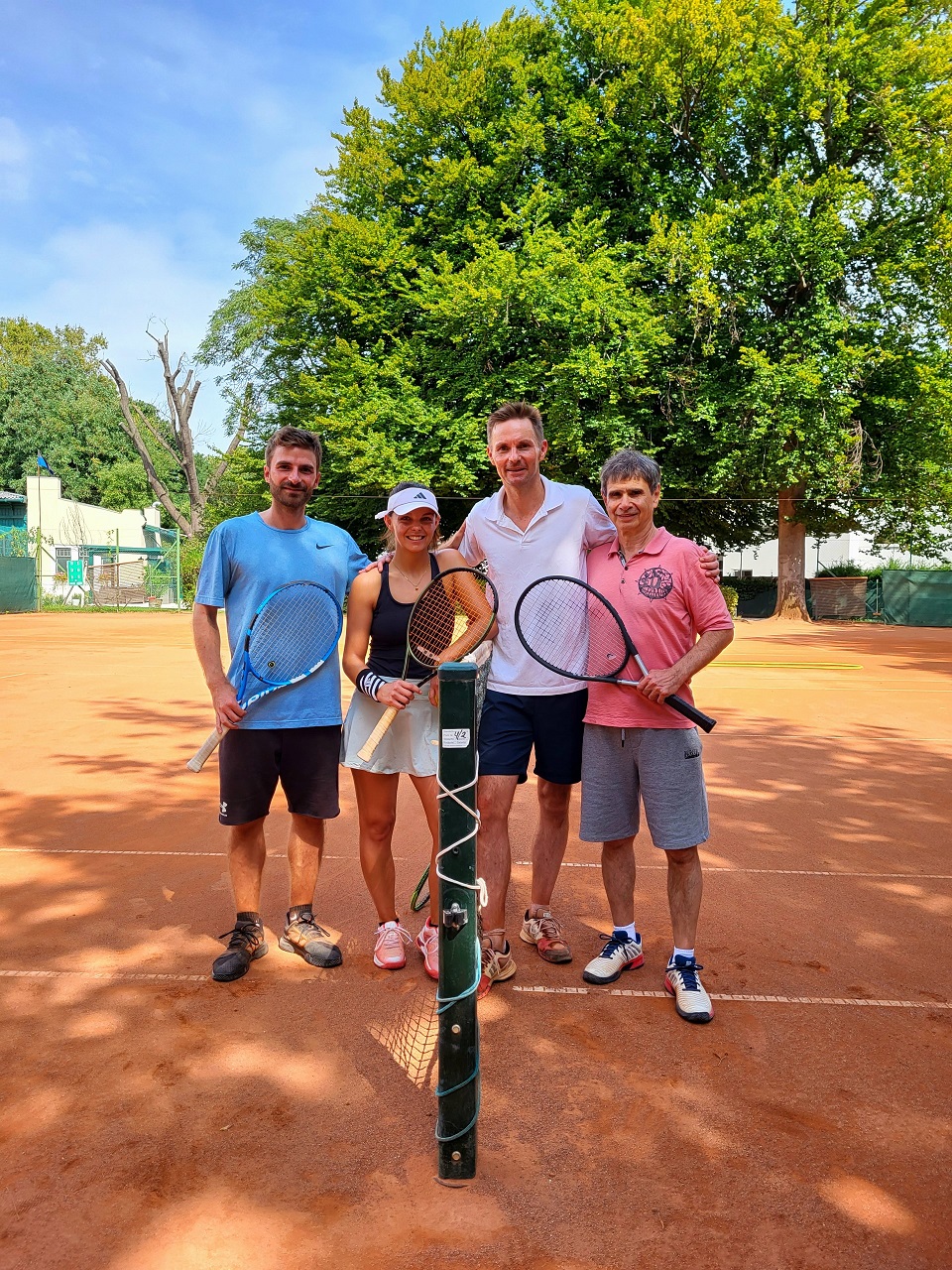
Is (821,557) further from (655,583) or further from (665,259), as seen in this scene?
(655,583)

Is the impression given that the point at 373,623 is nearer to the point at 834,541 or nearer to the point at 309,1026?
the point at 309,1026

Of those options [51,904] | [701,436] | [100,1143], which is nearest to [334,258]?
[701,436]

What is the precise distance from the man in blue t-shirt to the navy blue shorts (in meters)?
0.69

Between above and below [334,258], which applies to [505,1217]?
below

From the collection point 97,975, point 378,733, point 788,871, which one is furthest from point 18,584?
point 378,733

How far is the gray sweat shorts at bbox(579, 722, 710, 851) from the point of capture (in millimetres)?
3650

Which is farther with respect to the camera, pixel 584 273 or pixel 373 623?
pixel 584 273

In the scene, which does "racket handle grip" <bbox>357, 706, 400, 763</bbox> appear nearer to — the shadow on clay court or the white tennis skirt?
the white tennis skirt

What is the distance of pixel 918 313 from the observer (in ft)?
91.9

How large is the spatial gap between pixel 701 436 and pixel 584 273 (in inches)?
237

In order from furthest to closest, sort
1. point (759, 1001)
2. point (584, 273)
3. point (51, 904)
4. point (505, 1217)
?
point (584, 273)
point (51, 904)
point (759, 1001)
point (505, 1217)

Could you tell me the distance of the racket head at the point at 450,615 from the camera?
11.9ft

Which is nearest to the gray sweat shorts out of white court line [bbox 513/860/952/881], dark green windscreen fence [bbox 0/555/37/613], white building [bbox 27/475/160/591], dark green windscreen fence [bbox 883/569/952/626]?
white court line [bbox 513/860/952/881]

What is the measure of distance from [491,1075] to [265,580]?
6.88 feet
